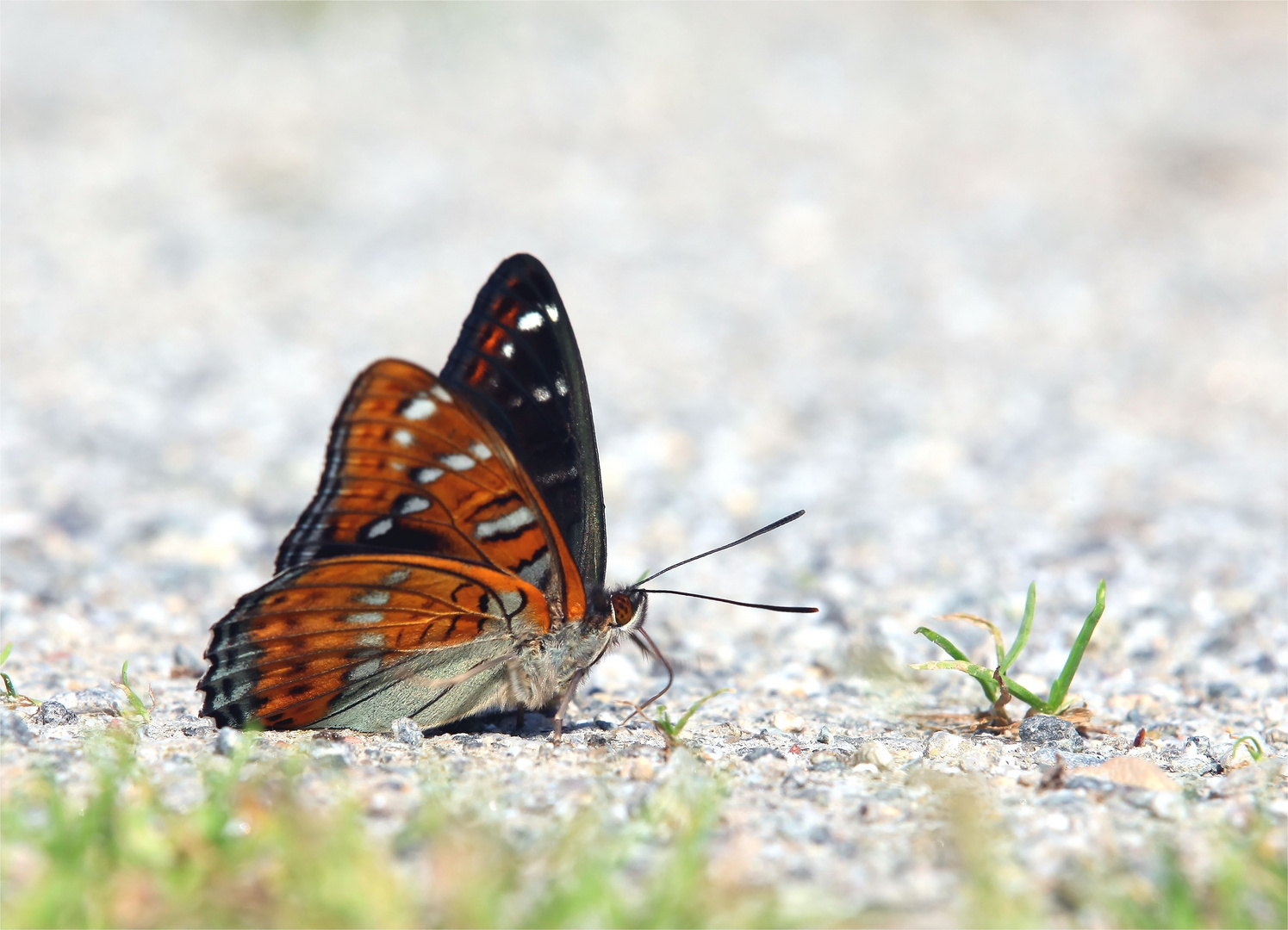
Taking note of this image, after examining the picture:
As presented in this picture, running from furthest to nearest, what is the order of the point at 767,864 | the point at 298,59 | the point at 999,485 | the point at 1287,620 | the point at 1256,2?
the point at 1256,2, the point at 298,59, the point at 999,485, the point at 1287,620, the point at 767,864

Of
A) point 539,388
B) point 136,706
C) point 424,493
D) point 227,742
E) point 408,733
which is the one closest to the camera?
point 227,742

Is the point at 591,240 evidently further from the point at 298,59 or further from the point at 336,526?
the point at 336,526

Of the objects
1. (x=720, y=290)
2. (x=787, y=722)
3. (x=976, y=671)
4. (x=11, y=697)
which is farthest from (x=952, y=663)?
(x=720, y=290)

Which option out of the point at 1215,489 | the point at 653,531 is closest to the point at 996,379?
the point at 1215,489

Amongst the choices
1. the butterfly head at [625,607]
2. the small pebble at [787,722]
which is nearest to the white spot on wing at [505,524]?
the butterfly head at [625,607]

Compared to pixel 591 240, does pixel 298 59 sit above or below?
above

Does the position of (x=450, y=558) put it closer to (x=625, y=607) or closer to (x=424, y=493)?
(x=424, y=493)
